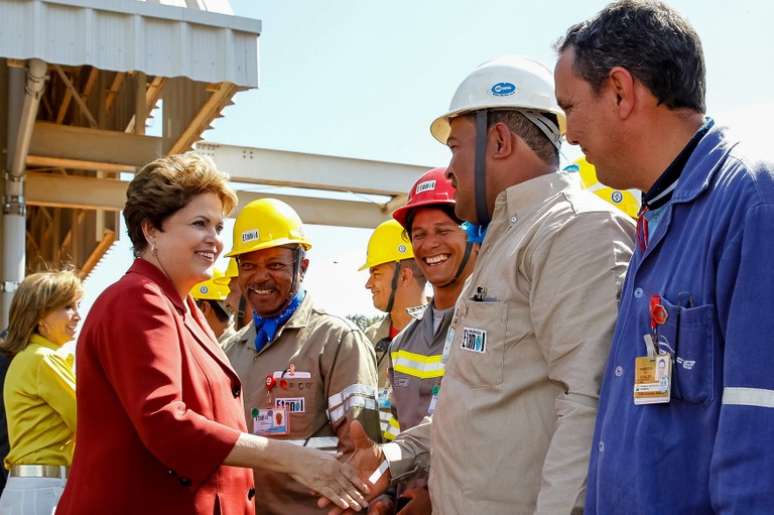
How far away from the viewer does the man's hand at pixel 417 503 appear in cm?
309

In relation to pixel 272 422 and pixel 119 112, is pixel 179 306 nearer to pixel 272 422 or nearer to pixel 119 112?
pixel 272 422

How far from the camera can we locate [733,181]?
1730 millimetres

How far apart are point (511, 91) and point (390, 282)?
3548mm

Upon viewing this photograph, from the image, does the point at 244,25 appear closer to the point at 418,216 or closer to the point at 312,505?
the point at 418,216

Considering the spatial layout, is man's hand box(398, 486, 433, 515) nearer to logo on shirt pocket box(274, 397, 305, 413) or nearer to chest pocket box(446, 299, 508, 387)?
chest pocket box(446, 299, 508, 387)

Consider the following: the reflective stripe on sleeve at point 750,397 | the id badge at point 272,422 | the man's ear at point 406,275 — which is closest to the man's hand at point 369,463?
the id badge at point 272,422

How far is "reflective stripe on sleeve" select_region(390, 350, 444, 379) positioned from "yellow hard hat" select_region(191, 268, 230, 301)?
384cm

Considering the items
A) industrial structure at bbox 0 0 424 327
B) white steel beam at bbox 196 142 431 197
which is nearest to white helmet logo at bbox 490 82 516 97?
industrial structure at bbox 0 0 424 327

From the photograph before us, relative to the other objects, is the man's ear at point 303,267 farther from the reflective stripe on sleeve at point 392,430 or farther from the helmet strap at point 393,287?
the helmet strap at point 393,287

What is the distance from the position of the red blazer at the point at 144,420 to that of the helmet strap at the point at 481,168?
1089 mm

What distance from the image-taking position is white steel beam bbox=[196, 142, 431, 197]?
40.2 ft

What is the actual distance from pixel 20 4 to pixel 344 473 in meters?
5.83

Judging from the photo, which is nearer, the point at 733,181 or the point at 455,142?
the point at 733,181

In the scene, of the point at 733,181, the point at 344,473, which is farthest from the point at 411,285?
the point at 733,181
